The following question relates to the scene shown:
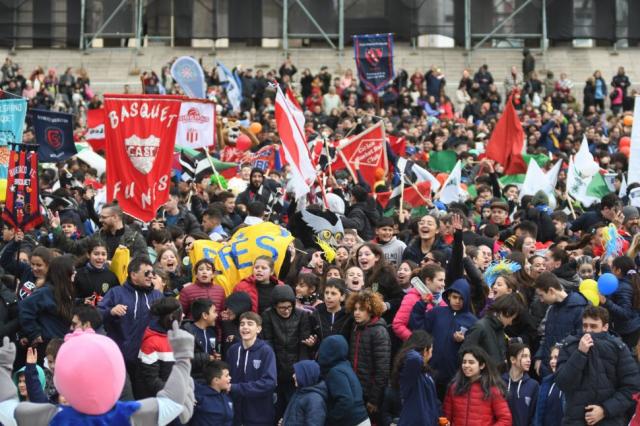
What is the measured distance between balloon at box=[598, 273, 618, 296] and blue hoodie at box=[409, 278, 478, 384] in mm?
943

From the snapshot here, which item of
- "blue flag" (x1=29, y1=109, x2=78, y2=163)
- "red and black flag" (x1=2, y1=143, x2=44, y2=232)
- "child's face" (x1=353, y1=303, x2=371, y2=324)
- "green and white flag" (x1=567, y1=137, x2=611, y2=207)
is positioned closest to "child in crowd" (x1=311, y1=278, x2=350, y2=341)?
"child's face" (x1=353, y1=303, x2=371, y2=324)

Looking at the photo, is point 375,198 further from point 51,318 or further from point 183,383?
point 183,383

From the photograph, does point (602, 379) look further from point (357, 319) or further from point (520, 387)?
point (357, 319)

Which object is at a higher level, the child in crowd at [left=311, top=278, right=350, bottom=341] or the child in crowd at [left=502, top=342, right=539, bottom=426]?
the child in crowd at [left=311, top=278, right=350, bottom=341]

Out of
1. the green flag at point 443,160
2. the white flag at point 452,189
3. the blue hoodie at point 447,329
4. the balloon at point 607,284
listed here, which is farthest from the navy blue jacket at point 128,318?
the green flag at point 443,160

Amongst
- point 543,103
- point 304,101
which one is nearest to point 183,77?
point 304,101

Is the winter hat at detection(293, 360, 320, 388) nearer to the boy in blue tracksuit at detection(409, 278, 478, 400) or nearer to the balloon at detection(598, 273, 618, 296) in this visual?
the boy in blue tracksuit at detection(409, 278, 478, 400)

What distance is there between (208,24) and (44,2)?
3864mm

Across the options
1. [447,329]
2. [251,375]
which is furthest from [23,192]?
[447,329]

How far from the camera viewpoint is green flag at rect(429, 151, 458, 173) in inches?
814

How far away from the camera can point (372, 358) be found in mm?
10469

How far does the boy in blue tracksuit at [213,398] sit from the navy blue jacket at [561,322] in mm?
2215

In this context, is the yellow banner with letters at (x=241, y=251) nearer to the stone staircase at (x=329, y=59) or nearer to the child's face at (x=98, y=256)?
the child's face at (x=98, y=256)

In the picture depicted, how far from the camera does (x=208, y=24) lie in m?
36.3
